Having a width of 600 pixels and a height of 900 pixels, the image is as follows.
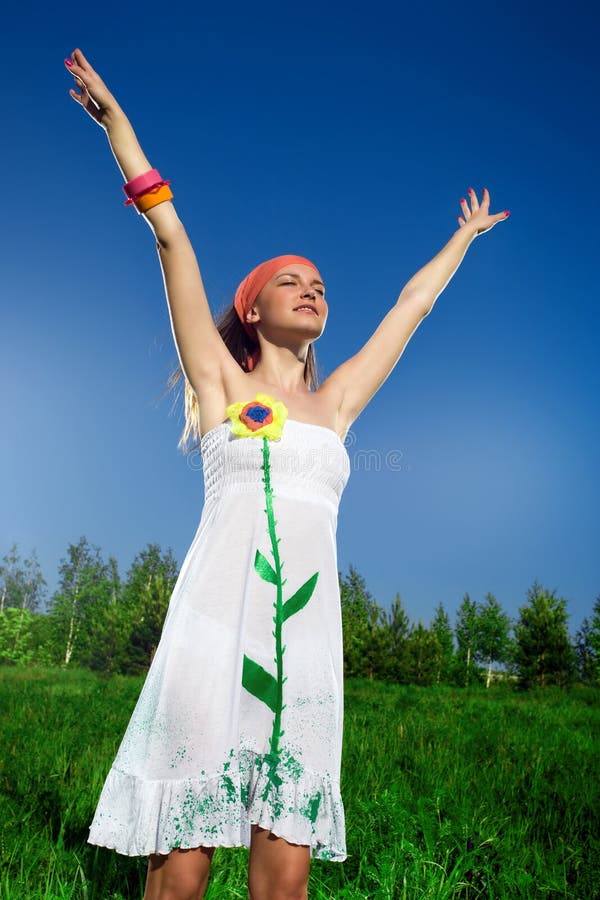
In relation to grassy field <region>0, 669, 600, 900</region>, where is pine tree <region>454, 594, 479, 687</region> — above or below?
above

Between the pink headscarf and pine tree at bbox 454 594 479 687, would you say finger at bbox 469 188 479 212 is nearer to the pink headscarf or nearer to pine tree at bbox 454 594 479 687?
the pink headscarf

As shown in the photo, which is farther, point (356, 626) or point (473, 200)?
point (356, 626)

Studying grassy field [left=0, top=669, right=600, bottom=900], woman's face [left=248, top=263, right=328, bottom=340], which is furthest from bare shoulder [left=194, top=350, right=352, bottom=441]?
grassy field [left=0, top=669, right=600, bottom=900]

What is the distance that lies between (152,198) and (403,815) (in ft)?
10.1

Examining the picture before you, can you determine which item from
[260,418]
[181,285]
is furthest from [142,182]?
[260,418]

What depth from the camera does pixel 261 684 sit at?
2059 mm

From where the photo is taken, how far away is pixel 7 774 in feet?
14.9

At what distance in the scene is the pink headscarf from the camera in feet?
9.35

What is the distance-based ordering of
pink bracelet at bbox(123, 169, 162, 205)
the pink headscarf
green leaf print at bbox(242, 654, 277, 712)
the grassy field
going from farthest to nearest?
the grassy field < the pink headscarf < pink bracelet at bbox(123, 169, 162, 205) < green leaf print at bbox(242, 654, 277, 712)

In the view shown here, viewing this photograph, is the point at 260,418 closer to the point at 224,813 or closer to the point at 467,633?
the point at 224,813

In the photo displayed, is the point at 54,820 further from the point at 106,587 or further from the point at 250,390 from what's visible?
the point at 106,587

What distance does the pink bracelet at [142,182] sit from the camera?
2.54m

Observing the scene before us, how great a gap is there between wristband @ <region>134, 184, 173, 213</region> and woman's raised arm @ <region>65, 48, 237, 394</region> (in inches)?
0.6

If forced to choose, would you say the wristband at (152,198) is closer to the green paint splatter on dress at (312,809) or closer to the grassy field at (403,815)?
the green paint splatter on dress at (312,809)
